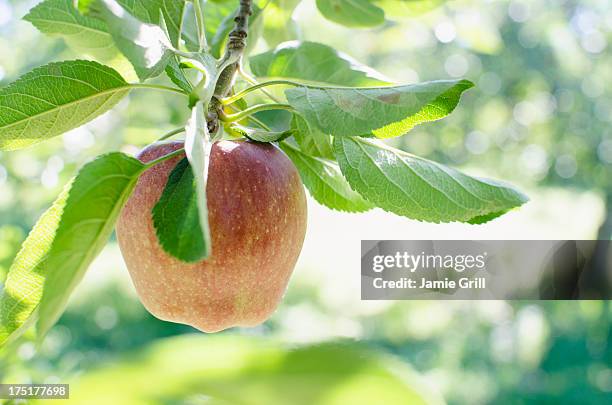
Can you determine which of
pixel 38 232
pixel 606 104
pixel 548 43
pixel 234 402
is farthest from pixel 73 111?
pixel 606 104

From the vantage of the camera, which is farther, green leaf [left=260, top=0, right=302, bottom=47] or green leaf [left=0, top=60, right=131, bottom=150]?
green leaf [left=260, top=0, right=302, bottom=47]

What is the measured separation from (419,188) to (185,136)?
145 mm

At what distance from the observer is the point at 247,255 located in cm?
43

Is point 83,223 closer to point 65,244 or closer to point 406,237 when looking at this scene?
point 65,244

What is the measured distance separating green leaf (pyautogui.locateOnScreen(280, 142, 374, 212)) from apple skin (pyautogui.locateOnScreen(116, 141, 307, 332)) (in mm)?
28

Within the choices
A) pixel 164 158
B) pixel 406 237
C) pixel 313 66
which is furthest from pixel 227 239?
pixel 406 237

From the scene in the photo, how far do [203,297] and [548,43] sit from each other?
531 cm

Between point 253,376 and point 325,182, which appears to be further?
point 325,182

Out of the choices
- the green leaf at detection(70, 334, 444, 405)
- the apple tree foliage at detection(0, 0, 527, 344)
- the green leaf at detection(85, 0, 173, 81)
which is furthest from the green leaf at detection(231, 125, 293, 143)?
the green leaf at detection(70, 334, 444, 405)

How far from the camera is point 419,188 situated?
41cm

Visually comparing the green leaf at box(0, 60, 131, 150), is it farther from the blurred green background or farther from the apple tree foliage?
the blurred green background

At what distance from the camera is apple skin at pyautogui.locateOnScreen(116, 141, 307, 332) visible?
42 centimetres

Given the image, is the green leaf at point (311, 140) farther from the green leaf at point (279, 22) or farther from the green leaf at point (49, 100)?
the green leaf at point (279, 22)

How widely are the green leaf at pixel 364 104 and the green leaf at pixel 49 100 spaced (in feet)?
0.41
